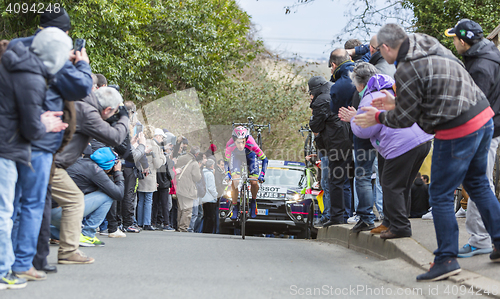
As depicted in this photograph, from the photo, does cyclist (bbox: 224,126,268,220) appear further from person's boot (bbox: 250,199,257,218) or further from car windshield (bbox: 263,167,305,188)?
car windshield (bbox: 263,167,305,188)

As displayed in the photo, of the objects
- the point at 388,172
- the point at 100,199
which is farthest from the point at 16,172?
the point at 388,172

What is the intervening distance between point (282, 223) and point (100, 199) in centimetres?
628

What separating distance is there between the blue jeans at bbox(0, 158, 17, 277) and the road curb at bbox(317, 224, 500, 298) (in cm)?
352

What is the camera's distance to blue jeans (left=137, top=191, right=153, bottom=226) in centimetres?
1205

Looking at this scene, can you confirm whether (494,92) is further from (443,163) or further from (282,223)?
(282,223)

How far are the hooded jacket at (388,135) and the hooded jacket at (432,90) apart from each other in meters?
1.16

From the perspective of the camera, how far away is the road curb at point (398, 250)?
4285mm

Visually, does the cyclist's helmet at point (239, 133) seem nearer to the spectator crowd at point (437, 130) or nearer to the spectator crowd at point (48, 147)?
the spectator crowd at point (48, 147)

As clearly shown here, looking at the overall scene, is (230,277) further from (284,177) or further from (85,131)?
(284,177)

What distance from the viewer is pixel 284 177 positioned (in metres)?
14.3

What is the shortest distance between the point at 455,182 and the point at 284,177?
9.70 m

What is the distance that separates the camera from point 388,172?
20.5 ft

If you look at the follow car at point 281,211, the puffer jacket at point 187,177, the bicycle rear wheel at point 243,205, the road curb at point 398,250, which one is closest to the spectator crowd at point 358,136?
the road curb at point 398,250

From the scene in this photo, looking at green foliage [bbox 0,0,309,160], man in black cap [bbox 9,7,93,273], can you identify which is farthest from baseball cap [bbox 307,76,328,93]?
green foliage [bbox 0,0,309,160]
